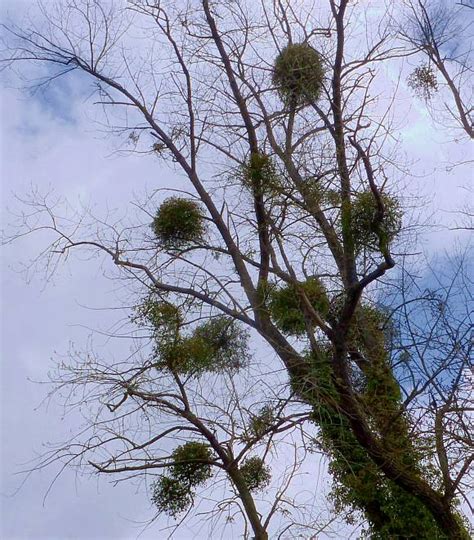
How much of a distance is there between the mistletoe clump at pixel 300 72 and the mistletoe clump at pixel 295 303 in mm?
1768

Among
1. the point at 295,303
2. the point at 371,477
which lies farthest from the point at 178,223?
the point at 371,477

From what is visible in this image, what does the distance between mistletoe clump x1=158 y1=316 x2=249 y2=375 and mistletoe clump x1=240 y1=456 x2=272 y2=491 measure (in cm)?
76

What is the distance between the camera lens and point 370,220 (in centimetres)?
593

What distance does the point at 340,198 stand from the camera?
636 centimetres

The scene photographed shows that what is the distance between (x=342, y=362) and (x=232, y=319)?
5.25 ft

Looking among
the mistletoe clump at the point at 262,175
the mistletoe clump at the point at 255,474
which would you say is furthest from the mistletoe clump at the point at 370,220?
the mistletoe clump at the point at 255,474

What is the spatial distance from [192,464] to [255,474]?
2.14ft

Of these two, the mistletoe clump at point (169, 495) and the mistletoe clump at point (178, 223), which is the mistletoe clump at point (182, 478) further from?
the mistletoe clump at point (178, 223)

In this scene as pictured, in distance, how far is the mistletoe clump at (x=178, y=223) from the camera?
22.6 feet

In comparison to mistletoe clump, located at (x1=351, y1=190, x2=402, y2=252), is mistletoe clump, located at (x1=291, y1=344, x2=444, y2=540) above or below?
below

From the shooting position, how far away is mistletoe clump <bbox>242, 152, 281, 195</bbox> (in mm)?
6629

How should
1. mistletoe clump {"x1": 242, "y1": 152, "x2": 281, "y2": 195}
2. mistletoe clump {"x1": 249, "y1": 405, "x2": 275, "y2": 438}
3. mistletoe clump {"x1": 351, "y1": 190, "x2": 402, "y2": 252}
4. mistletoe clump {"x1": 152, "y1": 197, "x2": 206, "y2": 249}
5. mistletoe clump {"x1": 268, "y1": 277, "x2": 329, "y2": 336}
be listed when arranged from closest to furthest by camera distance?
1. mistletoe clump {"x1": 249, "y1": 405, "x2": 275, "y2": 438}
2. mistletoe clump {"x1": 351, "y1": 190, "x2": 402, "y2": 252}
3. mistletoe clump {"x1": 268, "y1": 277, "x2": 329, "y2": 336}
4. mistletoe clump {"x1": 242, "y1": 152, "x2": 281, "y2": 195}
5. mistletoe clump {"x1": 152, "y1": 197, "x2": 206, "y2": 249}

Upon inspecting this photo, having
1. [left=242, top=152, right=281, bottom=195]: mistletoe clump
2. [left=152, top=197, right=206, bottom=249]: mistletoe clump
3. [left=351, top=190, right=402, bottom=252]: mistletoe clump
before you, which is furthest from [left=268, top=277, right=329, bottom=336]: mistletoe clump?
[left=152, top=197, right=206, bottom=249]: mistletoe clump

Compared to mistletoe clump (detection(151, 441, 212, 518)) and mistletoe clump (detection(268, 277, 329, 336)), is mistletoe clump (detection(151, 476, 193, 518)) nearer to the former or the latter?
mistletoe clump (detection(151, 441, 212, 518))
